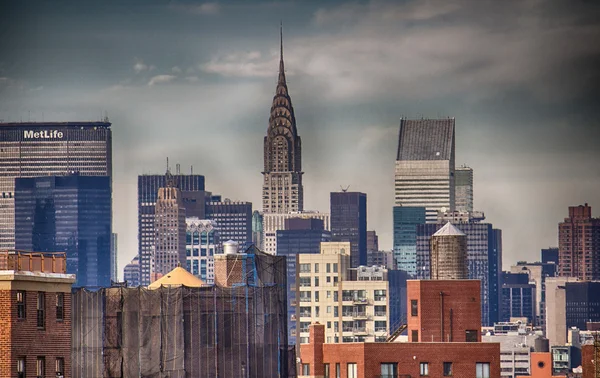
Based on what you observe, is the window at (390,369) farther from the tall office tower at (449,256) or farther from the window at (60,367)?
the window at (60,367)

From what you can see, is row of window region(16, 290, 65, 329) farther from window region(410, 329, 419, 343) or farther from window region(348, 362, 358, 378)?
window region(410, 329, 419, 343)

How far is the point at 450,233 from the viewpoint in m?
137

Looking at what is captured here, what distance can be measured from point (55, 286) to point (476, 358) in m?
57.0

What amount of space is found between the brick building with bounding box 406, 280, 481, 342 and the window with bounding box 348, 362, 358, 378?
31.0ft

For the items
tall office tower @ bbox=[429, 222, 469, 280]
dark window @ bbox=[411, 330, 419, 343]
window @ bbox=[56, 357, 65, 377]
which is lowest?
dark window @ bbox=[411, 330, 419, 343]

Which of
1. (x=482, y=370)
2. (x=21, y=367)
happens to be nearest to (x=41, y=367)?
(x=21, y=367)

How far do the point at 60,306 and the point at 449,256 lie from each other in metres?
76.8

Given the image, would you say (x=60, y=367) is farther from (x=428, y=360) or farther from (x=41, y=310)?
(x=428, y=360)

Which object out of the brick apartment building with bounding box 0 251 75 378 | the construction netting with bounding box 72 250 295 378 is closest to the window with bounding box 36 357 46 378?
the brick apartment building with bounding box 0 251 75 378

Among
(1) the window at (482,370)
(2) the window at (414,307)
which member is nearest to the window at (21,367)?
(1) the window at (482,370)

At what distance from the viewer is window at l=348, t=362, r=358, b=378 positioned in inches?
4537

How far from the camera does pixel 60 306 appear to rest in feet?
198

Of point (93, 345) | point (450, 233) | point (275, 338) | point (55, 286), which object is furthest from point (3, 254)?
point (450, 233)

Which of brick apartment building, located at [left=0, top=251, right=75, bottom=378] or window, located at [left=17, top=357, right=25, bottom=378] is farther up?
brick apartment building, located at [left=0, top=251, right=75, bottom=378]
